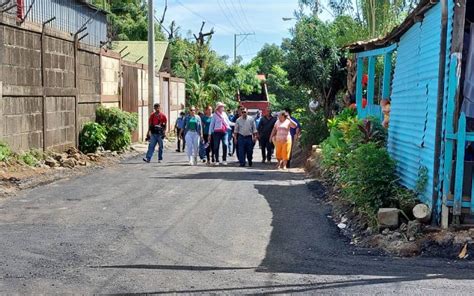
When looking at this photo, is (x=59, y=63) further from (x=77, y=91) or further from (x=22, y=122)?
(x=22, y=122)

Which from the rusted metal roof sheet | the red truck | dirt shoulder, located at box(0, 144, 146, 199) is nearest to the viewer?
the rusted metal roof sheet

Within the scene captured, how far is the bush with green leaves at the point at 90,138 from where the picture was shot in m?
18.9

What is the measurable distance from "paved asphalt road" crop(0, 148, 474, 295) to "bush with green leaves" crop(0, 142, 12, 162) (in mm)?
1676

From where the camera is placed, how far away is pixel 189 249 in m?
7.51

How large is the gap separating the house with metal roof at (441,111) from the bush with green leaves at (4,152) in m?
7.79

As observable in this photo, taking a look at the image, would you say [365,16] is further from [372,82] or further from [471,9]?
[471,9]

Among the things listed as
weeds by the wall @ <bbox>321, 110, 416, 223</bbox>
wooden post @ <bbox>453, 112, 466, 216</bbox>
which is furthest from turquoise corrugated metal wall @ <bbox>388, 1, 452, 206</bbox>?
wooden post @ <bbox>453, 112, 466, 216</bbox>

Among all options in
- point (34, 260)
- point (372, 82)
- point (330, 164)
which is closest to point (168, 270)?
point (34, 260)

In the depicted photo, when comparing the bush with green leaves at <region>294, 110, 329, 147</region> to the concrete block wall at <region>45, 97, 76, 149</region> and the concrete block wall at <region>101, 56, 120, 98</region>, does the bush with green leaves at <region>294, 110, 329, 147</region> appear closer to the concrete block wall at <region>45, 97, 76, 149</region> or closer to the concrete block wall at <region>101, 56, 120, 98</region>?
the concrete block wall at <region>101, 56, 120, 98</region>

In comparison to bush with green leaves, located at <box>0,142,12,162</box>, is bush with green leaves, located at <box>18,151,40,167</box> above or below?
below

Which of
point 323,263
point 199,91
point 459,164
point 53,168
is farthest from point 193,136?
point 199,91

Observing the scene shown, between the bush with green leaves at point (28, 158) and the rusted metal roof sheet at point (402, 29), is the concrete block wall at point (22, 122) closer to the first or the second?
the bush with green leaves at point (28, 158)

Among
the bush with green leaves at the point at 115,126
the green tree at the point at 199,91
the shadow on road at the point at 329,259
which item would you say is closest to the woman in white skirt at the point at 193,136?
the bush with green leaves at the point at 115,126

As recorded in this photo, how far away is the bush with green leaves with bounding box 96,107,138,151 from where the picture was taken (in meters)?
20.1
